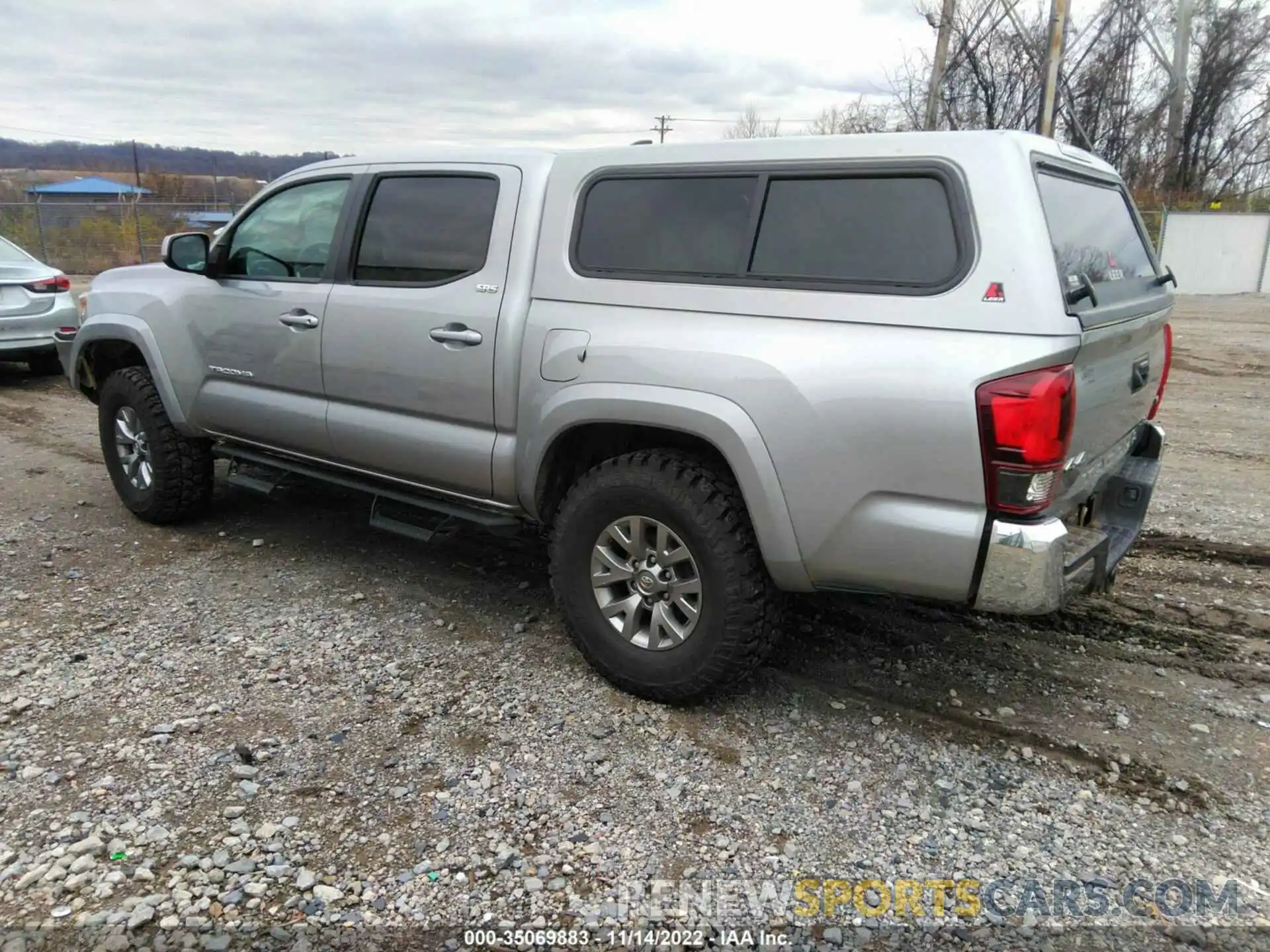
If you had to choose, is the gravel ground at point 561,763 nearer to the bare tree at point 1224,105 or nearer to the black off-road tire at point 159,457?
the black off-road tire at point 159,457

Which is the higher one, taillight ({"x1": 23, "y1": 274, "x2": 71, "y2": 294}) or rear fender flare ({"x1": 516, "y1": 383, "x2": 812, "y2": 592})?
rear fender flare ({"x1": 516, "y1": 383, "x2": 812, "y2": 592})

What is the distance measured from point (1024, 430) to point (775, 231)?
1.05m

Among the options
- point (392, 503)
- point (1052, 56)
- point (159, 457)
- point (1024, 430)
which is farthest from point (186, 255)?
point (1052, 56)

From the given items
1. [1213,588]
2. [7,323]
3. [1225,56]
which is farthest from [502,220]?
[1225,56]

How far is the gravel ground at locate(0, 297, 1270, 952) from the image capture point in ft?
7.89

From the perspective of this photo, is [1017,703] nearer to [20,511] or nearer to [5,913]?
[5,913]

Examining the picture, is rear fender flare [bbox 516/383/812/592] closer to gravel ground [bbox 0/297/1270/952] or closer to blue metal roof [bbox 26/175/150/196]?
gravel ground [bbox 0/297/1270/952]

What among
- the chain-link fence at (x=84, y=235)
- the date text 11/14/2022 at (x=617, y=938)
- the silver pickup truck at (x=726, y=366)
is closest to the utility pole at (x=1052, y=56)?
the silver pickup truck at (x=726, y=366)

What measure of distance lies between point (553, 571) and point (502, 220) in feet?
4.64

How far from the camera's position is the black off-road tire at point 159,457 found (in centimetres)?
498

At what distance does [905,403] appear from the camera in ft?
8.75

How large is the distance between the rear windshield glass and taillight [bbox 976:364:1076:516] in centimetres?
35

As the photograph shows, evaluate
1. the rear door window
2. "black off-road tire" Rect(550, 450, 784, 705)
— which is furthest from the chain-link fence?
"black off-road tire" Rect(550, 450, 784, 705)

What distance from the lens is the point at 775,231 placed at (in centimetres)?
304
